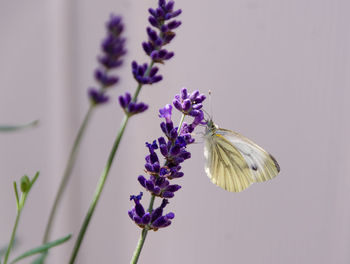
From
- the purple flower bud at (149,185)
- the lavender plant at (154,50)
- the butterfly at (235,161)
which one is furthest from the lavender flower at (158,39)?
the butterfly at (235,161)

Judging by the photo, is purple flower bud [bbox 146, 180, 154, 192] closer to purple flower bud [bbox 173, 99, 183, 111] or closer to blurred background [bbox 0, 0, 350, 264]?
purple flower bud [bbox 173, 99, 183, 111]

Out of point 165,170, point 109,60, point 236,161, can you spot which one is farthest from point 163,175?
point 236,161

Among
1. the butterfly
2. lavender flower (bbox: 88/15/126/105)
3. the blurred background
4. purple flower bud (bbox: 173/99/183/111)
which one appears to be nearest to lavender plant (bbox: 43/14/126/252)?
lavender flower (bbox: 88/15/126/105)

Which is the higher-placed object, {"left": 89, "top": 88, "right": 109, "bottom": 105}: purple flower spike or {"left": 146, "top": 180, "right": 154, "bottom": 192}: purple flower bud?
{"left": 89, "top": 88, "right": 109, "bottom": 105}: purple flower spike

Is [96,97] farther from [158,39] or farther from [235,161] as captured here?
[235,161]

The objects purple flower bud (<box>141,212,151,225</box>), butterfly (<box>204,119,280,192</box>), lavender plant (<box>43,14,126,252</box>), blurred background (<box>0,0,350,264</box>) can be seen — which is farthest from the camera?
blurred background (<box>0,0,350,264</box>)

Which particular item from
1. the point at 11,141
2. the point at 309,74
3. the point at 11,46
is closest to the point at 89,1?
the point at 11,46

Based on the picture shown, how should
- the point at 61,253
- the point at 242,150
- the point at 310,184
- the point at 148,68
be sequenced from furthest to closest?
the point at 61,253 < the point at 310,184 < the point at 242,150 < the point at 148,68

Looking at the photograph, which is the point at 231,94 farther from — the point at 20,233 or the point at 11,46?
the point at 20,233
